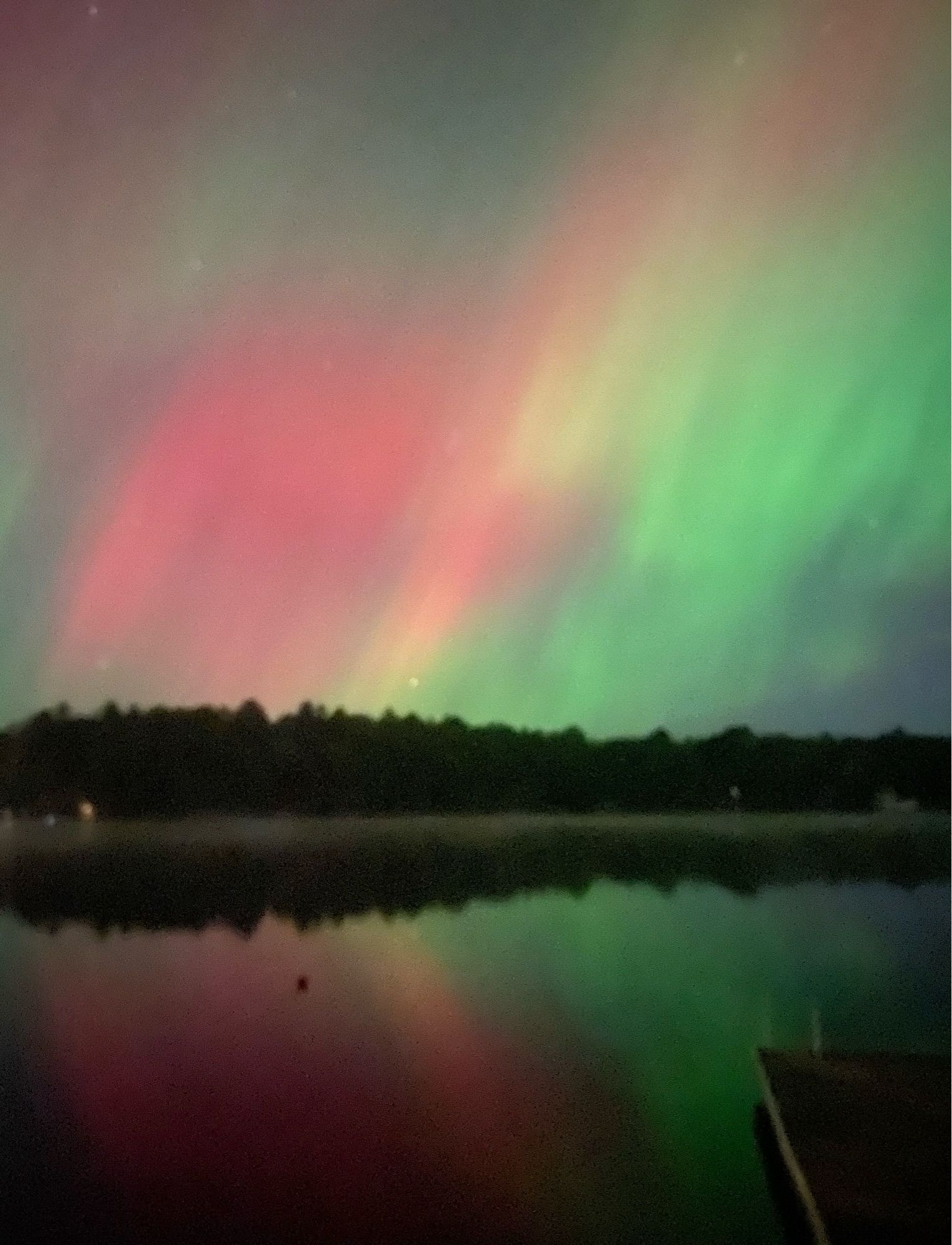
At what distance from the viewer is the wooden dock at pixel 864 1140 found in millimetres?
2168

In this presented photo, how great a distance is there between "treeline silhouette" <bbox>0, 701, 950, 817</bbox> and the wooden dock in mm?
1353

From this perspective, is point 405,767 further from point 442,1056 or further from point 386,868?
point 442,1056

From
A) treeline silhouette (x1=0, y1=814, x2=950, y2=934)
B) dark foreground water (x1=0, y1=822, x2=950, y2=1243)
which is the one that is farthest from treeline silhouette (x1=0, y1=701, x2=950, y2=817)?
dark foreground water (x1=0, y1=822, x2=950, y2=1243)

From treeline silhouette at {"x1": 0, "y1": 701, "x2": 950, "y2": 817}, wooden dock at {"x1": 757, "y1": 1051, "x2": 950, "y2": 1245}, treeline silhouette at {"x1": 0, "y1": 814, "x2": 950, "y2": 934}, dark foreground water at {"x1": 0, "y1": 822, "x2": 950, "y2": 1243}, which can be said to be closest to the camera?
wooden dock at {"x1": 757, "y1": 1051, "x2": 950, "y2": 1245}

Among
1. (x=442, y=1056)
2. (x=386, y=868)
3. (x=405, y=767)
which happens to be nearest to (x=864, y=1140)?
(x=442, y=1056)

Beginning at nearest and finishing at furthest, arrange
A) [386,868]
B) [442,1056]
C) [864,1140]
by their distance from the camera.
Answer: [864,1140] → [442,1056] → [386,868]

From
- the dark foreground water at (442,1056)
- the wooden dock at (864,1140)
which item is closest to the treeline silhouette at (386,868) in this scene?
the dark foreground water at (442,1056)

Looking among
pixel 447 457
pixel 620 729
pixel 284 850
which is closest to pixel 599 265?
pixel 447 457

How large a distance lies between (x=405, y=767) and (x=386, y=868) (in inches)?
49.5

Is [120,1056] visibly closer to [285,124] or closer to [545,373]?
[545,373]

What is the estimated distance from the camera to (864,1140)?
2.50 meters

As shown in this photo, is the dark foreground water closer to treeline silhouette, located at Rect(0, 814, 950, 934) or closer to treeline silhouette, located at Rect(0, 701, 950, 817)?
treeline silhouette, located at Rect(0, 814, 950, 934)

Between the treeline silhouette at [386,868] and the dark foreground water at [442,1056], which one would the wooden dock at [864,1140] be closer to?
the dark foreground water at [442,1056]

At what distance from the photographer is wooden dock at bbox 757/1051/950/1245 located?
Answer: 85.4 inches
